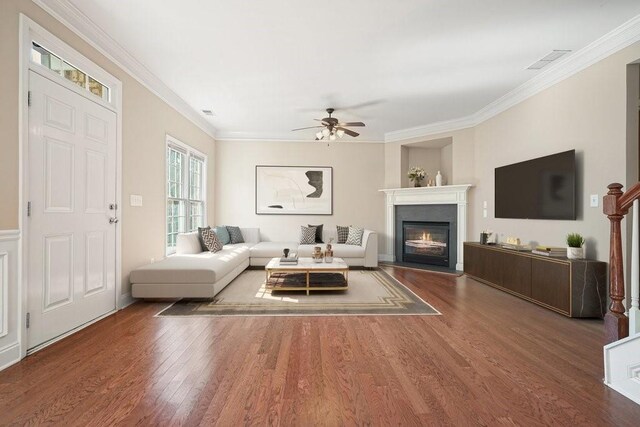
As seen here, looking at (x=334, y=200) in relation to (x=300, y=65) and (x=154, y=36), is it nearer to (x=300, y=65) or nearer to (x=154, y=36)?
(x=300, y=65)

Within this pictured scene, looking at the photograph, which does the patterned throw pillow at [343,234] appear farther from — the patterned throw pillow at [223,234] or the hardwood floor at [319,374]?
the hardwood floor at [319,374]

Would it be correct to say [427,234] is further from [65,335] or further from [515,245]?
[65,335]

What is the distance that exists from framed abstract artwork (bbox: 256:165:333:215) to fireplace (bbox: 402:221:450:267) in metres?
1.73

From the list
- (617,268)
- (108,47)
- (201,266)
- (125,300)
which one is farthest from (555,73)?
(125,300)

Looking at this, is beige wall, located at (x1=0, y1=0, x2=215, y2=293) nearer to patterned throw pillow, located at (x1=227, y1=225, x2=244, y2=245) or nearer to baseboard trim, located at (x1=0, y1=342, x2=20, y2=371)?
baseboard trim, located at (x1=0, y1=342, x2=20, y2=371)

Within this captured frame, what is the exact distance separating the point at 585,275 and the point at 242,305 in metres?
3.58

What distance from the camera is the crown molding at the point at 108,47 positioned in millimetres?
2584

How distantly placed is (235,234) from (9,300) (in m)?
4.23

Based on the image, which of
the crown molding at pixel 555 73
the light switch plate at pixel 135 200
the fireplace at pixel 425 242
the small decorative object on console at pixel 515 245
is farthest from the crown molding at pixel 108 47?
the small decorative object on console at pixel 515 245

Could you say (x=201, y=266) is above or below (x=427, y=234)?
below

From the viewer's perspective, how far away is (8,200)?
2.16m

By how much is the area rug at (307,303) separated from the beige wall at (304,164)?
2442 millimetres

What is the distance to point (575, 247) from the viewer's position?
129 inches

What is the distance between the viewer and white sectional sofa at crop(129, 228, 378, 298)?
359 centimetres
